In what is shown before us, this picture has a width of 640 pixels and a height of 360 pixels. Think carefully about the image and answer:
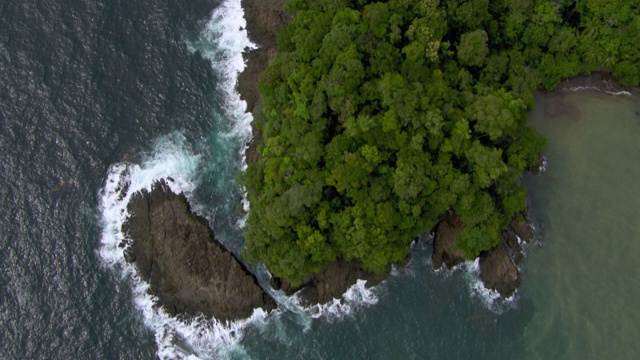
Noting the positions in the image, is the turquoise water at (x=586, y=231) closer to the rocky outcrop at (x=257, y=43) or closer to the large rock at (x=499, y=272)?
the large rock at (x=499, y=272)

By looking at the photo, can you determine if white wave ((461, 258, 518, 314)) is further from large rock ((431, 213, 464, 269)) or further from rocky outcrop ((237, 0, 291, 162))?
rocky outcrop ((237, 0, 291, 162))

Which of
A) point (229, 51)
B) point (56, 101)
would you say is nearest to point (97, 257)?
point (56, 101)

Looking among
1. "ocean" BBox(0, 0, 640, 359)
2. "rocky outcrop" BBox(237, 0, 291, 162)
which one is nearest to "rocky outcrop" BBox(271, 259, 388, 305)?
"ocean" BBox(0, 0, 640, 359)

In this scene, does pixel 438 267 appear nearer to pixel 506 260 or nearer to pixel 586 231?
pixel 506 260

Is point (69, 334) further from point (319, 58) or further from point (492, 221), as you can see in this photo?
point (492, 221)

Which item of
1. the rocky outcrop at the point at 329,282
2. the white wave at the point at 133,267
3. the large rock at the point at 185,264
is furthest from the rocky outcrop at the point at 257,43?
the rocky outcrop at the point at 329,282
